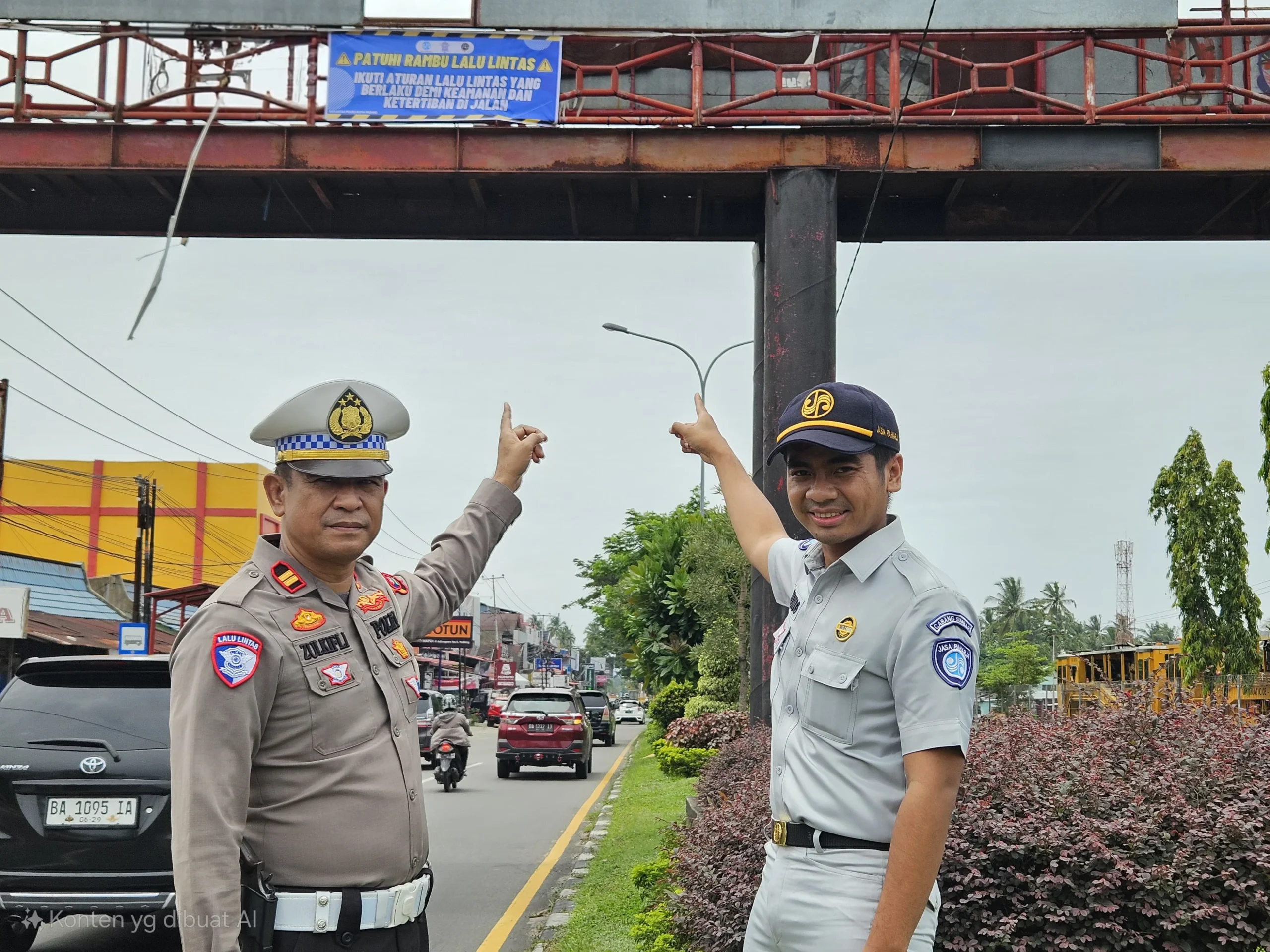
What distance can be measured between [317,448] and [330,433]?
50 mm

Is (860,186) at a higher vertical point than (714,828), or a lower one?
higher

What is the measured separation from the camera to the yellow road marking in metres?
8.37

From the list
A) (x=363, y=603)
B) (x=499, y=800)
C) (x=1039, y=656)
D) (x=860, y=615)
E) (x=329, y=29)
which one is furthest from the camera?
(x=1039, y=656)

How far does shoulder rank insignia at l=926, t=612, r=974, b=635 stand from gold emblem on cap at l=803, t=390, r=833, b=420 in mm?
509

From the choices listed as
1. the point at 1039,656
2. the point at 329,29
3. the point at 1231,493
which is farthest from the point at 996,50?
the point at 1039,656

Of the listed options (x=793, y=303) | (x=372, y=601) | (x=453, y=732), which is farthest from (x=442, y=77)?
(x=453, y=732)

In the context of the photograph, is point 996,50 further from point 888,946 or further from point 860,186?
point 888,946

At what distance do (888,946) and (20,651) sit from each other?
32805 millimetres

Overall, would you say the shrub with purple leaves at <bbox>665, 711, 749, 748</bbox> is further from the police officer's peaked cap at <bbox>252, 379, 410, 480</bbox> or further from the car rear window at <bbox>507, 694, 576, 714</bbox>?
the police officer's peaked cap at <bbox>252, 379, 410, 480</bbox>

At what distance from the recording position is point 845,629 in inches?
112

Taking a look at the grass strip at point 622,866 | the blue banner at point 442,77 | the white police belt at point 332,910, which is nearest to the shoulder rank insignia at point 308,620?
the white police belt at point 332,910

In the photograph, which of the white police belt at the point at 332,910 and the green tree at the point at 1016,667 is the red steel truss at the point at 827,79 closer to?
the white police belt at the point at 332,910

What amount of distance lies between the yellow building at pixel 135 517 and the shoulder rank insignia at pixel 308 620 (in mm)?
51641

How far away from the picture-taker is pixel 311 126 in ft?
36.8
